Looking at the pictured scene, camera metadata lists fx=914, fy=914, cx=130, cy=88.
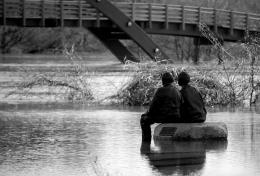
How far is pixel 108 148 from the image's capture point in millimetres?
13938

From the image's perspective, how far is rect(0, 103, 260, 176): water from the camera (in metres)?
11.6

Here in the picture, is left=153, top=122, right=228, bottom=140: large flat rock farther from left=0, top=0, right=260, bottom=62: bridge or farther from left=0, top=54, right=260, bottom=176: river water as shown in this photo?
left=0, top=0, right=260, bottom=62: bridge

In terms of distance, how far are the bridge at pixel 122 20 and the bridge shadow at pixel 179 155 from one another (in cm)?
3718

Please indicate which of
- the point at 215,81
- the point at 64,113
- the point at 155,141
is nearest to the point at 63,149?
the point at 155,141

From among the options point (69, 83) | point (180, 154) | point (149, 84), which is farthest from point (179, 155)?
point (69, 83)

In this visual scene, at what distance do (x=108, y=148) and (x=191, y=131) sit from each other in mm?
1540

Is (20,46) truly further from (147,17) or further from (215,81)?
(215,81)

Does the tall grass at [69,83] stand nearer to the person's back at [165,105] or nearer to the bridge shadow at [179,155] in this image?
the person's back at [165,105]

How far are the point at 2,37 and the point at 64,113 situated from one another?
Answer: 190 ft

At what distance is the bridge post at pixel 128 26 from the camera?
175 feet

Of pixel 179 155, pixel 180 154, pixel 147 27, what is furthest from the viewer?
pixel 147 27

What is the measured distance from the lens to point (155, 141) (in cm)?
1475

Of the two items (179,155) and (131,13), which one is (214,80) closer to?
(179,155)

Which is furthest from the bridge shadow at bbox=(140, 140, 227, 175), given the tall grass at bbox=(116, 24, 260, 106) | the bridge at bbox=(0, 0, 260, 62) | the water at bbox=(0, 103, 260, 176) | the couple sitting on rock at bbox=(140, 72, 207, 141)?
the bridge at bbox=(0, 0, 260, 62)
